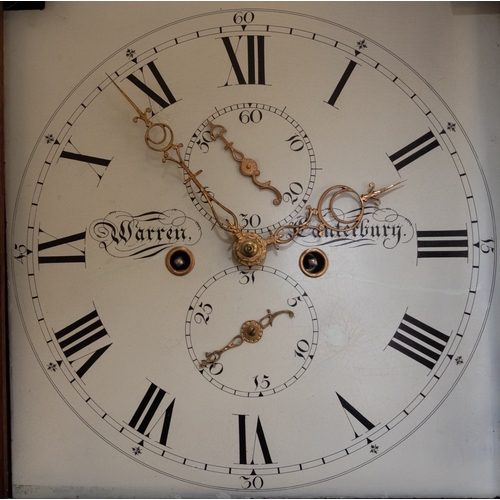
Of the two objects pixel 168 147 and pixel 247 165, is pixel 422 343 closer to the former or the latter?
pixel 247 165

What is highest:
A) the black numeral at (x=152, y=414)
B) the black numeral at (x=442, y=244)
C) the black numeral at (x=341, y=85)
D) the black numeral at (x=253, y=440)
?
the black numeral at (x=341, y=85)

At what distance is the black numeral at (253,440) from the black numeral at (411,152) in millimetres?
659

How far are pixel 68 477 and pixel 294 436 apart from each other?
532mm

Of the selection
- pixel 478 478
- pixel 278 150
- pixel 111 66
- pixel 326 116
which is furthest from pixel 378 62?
pixel 478 478

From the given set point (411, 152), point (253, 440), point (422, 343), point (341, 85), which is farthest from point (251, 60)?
point (253, 440)

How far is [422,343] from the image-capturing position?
1204 mm

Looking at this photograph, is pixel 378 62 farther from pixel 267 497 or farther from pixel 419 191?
pixel 267 497

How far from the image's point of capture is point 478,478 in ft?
3.92

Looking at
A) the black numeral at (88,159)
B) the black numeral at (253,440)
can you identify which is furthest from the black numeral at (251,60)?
the black numeral at (253,440)

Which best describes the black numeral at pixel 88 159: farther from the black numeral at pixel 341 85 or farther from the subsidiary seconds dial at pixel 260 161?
the black numeral at pixel 341 85

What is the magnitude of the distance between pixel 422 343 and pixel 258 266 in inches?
15.9

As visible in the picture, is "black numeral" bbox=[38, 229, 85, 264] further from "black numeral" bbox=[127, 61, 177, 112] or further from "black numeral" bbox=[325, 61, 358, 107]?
"black numeral" bbox=[325, 61, 358, 107]

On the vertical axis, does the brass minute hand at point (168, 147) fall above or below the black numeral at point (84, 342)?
above

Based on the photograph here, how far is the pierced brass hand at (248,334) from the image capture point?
121cm
